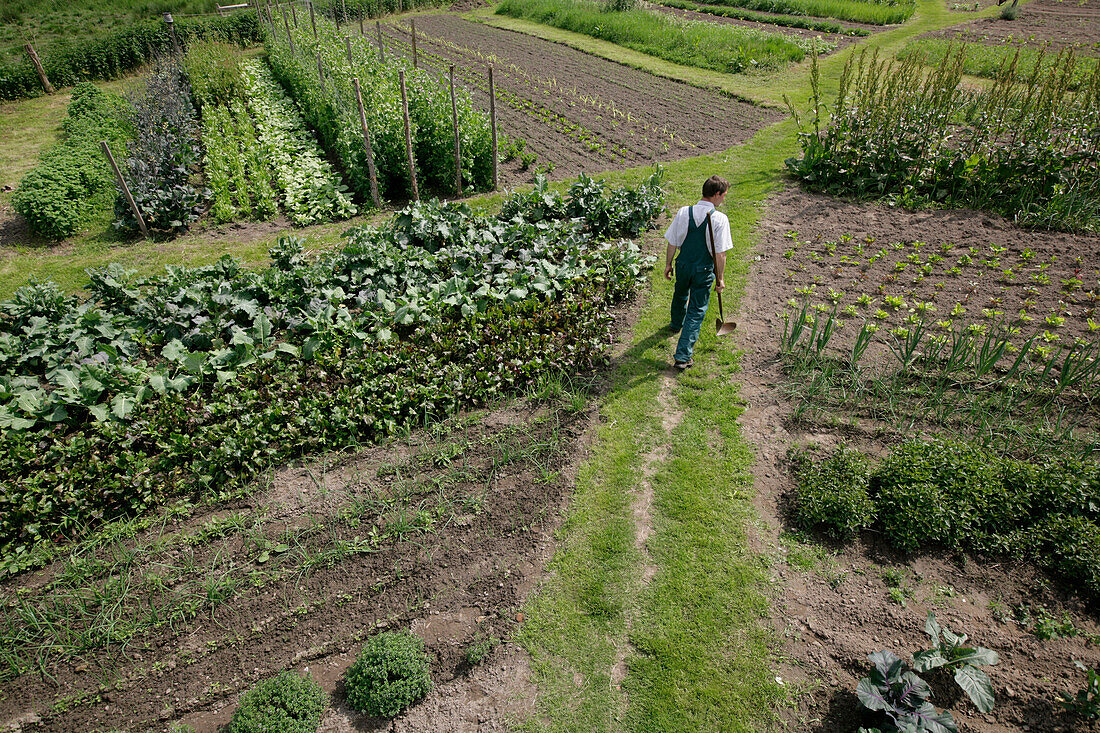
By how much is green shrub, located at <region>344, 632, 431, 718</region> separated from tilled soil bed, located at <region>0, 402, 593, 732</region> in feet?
0.42

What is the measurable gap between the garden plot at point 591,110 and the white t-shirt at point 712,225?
5.84 meters

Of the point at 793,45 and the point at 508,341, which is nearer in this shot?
the point at 508,341

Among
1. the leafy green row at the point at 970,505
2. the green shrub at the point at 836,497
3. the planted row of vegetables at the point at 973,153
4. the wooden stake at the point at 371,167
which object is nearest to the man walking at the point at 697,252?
the green shrub at the point at 836,497

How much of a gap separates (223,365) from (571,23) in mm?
22615

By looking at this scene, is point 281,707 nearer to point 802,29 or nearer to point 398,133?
point 398,133

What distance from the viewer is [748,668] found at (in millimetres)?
3846

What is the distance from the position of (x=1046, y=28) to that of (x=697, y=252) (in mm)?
24624

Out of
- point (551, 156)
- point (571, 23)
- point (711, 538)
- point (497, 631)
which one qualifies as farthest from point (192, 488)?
point (571, 23)

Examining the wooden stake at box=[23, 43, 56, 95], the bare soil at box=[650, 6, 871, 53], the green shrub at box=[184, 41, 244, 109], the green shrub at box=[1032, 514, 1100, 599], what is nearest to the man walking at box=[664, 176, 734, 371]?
the green shrub at box=[1032, 514, 1100, 599]

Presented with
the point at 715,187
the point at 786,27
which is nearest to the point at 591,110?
the point at 715,187

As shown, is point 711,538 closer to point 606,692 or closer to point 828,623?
point 828,623

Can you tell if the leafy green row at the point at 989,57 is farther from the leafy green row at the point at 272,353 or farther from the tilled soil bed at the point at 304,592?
the tilled soil bed at the point at 304,592

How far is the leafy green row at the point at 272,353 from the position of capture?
16.3 ft

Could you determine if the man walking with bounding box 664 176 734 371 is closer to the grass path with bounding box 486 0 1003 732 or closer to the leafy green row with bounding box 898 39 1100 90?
the grass path with bounding box 486 0 1003 732
